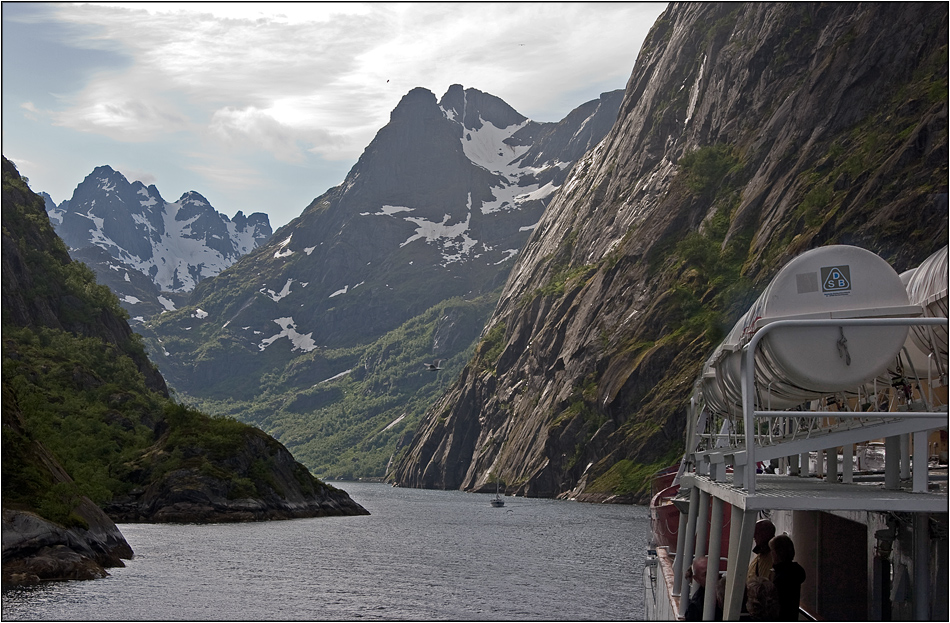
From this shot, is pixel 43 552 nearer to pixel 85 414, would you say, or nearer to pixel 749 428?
pixel 749 428

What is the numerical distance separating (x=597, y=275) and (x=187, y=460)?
87.6m

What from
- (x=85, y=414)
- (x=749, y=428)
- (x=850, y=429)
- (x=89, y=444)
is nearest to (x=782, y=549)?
(x=850, y=429)

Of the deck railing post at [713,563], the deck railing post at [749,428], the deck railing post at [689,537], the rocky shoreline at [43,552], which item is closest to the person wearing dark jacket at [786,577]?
the deck railing post at [713,563]

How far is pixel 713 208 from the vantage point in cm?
15400

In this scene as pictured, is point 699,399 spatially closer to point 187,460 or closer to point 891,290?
point 891,290

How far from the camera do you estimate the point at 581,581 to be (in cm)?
5909

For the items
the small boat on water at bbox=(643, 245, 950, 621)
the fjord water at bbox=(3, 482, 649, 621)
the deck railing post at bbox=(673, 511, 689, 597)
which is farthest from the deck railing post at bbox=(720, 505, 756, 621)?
the fjord water at bbox=(3, 482, 649, 621)

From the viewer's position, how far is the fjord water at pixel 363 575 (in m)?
46.2

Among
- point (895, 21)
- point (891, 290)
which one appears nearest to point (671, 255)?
point (895, 21)

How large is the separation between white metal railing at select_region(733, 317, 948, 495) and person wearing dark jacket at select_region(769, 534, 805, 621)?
2549mm

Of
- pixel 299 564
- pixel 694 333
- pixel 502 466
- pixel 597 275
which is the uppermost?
pixel 597 275

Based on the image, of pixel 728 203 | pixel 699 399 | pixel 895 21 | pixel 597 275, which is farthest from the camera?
pixel 597 275

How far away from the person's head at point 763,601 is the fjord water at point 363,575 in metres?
30.6

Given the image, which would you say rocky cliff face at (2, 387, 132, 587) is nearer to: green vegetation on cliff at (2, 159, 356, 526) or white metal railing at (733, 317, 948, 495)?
green vegetation on cliff at (2, 159, 356, 526)
